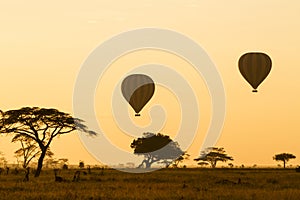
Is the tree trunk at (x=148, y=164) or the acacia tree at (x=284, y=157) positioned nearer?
the tree trunk at (x=148, y=164)

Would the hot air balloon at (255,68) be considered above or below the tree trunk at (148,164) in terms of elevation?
below

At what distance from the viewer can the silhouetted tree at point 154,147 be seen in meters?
126

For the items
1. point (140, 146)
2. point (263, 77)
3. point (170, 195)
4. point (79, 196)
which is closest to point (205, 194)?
point (170, 195)

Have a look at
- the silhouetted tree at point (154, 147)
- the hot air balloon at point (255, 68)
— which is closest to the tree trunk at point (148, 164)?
the silhouetted tree at point (154, 147)

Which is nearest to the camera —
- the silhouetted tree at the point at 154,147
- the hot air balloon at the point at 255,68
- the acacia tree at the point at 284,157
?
the hot air balloon at the point at 255,68

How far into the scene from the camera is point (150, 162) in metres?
129

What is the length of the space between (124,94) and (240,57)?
13764mm

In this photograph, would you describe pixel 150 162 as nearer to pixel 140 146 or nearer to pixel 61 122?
pixel 140 146

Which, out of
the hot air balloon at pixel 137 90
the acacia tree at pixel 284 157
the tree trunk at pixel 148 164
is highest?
the acacia tree at pixel 284 157

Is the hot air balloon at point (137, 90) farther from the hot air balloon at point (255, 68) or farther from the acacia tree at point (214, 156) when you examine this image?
the acacia tree at point (214, 156)

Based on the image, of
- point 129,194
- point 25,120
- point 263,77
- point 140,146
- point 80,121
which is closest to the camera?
point 129,194

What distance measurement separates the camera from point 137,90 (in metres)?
62.3

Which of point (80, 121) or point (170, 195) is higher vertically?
point (80, 121)

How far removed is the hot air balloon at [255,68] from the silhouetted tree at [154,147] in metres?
73.1
